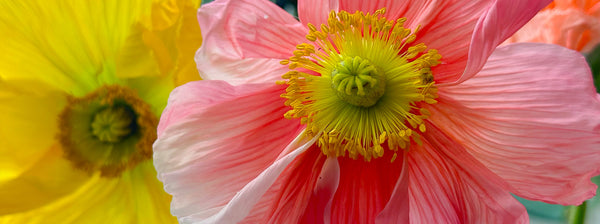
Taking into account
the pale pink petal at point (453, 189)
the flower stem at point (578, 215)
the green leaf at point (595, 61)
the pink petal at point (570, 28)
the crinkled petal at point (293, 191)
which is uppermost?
the pink petal at point (570, 28)

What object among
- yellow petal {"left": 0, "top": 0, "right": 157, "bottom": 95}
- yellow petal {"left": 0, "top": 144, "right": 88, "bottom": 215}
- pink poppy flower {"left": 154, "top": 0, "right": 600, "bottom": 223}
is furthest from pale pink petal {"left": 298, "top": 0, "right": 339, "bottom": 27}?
yellow petal {"left": 0, "top": 144, "right": 88, "bottom": 215}

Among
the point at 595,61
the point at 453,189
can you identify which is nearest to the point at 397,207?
the point at 453,189

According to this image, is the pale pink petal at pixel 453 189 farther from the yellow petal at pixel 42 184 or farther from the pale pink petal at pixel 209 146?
the yellow petal at pixel 42 184

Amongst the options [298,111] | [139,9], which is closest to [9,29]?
[139,9]

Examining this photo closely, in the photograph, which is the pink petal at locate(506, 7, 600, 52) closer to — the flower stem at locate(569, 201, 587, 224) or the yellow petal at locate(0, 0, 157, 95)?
the flower stem at locate(569, 201, 587, 224)

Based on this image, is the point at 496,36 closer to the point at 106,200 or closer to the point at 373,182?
the point at 373,182

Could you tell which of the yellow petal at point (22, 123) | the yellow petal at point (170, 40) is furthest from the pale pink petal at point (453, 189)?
the yellow petal at point (22, 123)

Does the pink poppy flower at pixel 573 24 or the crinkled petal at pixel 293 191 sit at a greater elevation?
the pink poppy flower at pixel 573 24

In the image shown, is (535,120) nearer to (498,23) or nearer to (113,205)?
(498,23)
